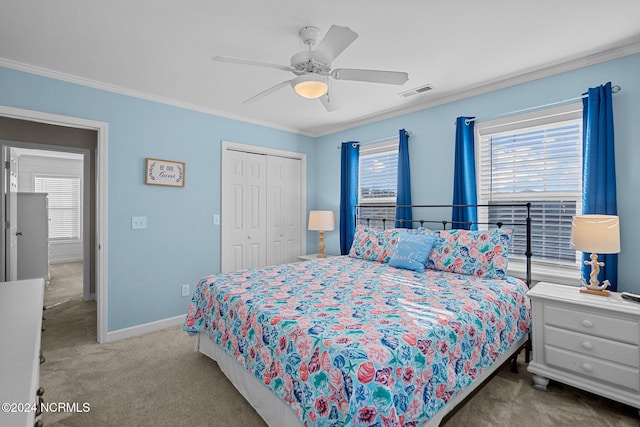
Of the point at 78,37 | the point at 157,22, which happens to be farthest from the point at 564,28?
the point at 78,37

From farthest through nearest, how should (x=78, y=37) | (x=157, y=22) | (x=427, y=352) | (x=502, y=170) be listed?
(x=502, y=170) < (x=78, y=37) < (x=157, y=22) < (x=427, y=352)

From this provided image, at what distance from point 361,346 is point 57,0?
261 centimetres

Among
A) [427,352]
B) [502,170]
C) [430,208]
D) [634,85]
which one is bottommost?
[427,352]

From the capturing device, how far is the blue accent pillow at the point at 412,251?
9.45 feet

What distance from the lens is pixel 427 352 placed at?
151cm

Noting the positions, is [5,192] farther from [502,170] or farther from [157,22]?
[502,170]

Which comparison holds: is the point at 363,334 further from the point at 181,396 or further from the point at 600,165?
the point at 600,165

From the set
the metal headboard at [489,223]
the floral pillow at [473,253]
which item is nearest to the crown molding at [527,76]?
the metal headboard at [489,223]

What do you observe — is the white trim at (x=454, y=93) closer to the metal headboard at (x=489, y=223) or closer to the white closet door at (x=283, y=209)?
the white closet door at (x=283, y=209)

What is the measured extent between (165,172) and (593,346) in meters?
4.04

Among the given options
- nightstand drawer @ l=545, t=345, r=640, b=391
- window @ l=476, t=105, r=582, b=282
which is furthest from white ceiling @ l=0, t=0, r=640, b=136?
nightstand drawer @ l=545, t=345, r=640, b=391

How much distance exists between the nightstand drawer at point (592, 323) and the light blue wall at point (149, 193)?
11.3 ft

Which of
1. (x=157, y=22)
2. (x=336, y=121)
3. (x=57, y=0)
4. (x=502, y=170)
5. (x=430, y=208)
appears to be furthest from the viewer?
(x=336, y=121)

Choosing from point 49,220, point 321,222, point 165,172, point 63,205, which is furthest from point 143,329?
point 63,205
